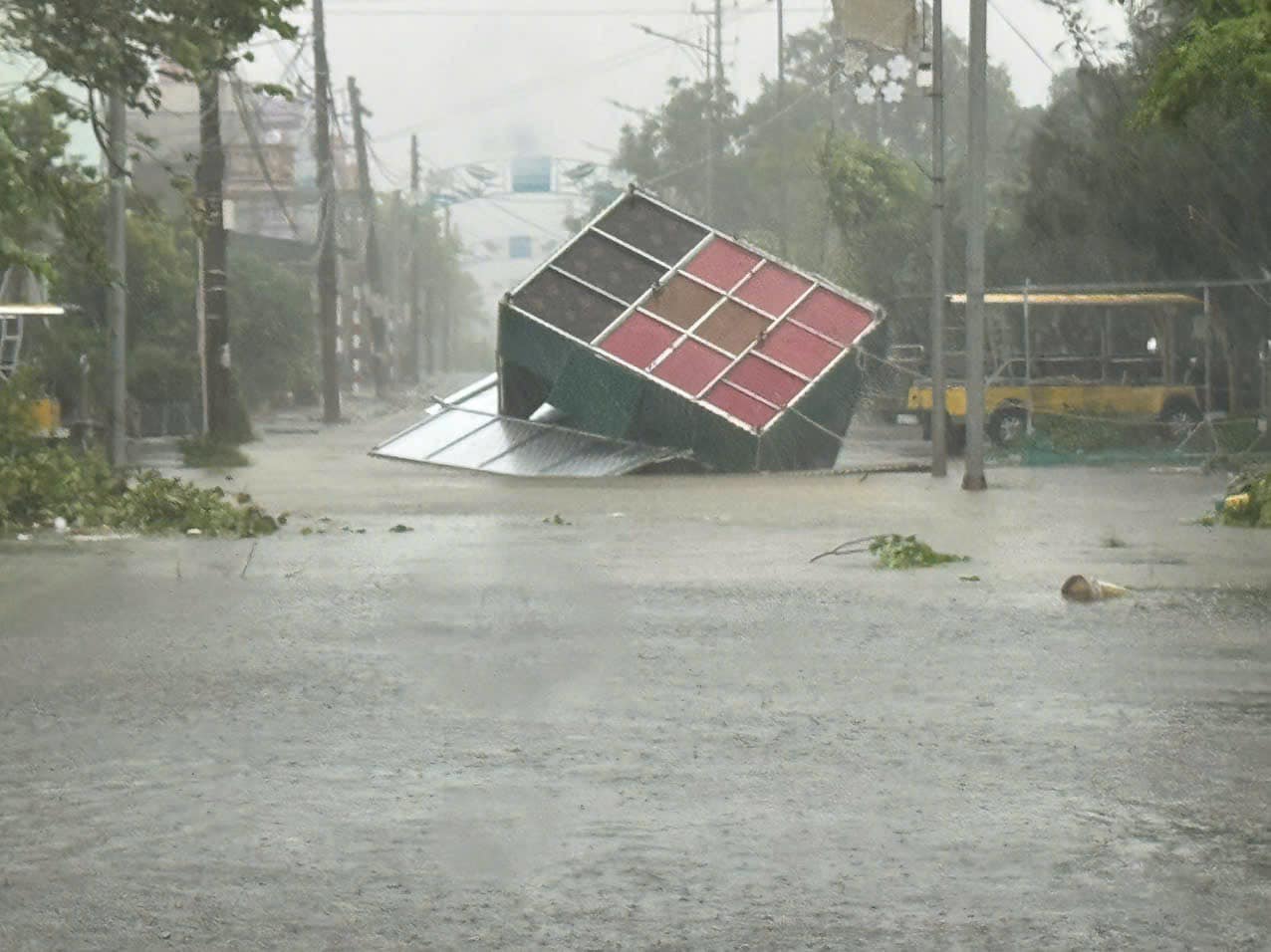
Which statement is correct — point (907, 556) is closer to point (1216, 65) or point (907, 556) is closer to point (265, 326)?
point (1216, 65)

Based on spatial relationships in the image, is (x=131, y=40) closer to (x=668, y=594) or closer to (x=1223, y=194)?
(x=668, y=594)

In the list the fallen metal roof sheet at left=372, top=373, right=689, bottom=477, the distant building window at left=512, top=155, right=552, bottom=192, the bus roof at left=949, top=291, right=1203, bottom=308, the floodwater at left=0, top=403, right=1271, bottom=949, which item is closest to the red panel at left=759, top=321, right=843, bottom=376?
the fallen metal roof sheet at left=372, top=373, right=689, bottom=477

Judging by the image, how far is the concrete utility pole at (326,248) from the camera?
2470 inches

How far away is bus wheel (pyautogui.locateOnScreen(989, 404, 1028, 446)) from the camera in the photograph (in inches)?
1654

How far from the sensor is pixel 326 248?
6606cm

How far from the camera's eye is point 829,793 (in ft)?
28.3

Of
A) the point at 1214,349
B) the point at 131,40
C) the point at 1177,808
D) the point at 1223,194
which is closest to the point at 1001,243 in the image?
the point at 1214,349

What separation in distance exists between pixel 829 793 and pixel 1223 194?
32.0 meters

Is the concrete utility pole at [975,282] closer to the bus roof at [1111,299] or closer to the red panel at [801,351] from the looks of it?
the red panel at [801,351]

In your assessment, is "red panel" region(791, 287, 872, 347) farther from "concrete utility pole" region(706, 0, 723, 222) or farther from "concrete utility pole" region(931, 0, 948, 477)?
"concrete utility pole" region(706, 0, 723, 222)

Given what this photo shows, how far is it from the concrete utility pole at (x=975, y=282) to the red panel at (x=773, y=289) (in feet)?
14.7

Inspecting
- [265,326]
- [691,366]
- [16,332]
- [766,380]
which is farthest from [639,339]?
[265,326]

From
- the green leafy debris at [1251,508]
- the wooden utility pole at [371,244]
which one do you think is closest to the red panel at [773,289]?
the green leafy debris at [1251,508]

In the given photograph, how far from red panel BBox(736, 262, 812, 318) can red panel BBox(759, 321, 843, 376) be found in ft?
1.11
